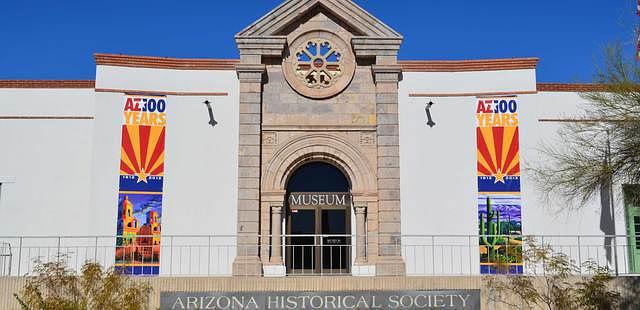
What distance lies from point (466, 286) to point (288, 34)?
29.3 feet

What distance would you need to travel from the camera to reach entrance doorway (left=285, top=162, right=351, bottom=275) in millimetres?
20297

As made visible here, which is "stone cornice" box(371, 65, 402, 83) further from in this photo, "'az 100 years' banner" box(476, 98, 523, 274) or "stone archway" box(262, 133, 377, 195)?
"'az 100 years' banner" box(476, 98, 523, 274)

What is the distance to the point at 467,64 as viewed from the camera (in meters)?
21.4

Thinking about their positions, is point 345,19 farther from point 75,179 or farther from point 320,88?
point 75,179

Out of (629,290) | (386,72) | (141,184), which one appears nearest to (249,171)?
(141,184)

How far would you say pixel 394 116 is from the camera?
20.7 meters

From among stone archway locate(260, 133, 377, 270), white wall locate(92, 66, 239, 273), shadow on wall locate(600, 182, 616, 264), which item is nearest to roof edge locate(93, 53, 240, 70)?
white wall locate(92, 66, 239, 273)

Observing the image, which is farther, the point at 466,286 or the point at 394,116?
the point at 394,116

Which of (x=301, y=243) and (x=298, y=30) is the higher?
(x=298, y=30)

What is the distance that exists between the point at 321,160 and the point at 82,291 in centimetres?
771

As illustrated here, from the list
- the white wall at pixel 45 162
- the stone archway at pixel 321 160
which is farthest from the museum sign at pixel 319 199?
the white wall at pixel 45 162

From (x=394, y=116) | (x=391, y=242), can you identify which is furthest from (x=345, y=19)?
(x=391, y=242)

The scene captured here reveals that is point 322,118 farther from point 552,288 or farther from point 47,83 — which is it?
point 47,83

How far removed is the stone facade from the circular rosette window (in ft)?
0.10
